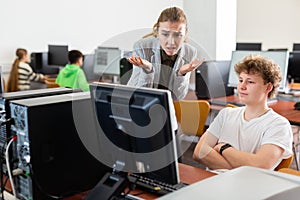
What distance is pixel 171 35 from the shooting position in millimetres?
2352

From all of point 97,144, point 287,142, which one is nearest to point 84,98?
point 97,144

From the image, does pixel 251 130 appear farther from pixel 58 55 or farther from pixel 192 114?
pixel 58 55

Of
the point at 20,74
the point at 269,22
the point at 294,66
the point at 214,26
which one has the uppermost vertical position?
the point at 269,22

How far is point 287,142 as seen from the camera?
1.89m

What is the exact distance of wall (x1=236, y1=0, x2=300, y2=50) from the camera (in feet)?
24.9

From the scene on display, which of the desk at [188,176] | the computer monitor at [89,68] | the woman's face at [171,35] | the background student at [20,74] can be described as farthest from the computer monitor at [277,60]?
the background student at [20,74]

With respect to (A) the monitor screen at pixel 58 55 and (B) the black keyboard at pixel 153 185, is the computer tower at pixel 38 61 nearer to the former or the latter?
(A) the monitor screen at pixel 58 55

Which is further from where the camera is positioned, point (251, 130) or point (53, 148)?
point (251, 130)

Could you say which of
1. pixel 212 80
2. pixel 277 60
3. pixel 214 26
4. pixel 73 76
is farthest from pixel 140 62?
pixel 214 26

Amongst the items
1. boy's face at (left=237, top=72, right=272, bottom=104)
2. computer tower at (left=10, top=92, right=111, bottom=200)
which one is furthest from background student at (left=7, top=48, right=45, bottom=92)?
computer tower at (left=10, top=92, right=111, bottom=200)

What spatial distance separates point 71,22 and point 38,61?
2.68 feet

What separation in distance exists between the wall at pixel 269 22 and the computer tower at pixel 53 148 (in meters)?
6.69

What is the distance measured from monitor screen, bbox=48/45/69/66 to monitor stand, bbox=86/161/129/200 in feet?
16.0

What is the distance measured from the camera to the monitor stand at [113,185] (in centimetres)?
127
